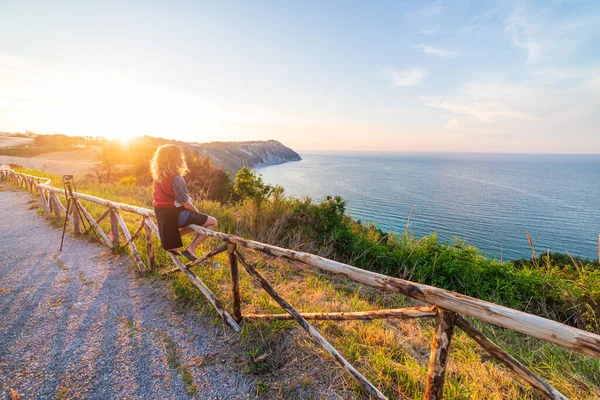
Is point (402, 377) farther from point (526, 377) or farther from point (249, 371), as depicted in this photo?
point (249, 371)

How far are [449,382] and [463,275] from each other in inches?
184

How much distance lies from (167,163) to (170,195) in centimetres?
48

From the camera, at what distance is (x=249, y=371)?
276 cm

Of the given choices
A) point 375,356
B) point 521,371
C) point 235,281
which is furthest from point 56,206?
point 521,371

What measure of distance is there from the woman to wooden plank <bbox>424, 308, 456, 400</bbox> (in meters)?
3.42

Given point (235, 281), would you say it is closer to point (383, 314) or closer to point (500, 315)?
point (383, 314)

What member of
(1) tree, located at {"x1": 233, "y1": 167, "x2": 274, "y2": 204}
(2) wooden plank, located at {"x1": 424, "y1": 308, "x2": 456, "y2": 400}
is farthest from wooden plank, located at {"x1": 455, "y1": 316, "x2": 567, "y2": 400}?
(1) tree, located at {"x1": 233, "y1": 167, "x2": 274, "y2": 204}

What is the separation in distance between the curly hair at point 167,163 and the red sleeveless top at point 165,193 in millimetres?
72

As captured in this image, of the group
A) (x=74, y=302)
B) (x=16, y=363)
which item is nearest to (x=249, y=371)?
(x=16, y=363)

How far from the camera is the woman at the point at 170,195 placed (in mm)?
3809

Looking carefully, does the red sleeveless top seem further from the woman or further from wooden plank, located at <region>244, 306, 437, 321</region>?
wooden plank, located at <region>244, 306, 437, 321</region>

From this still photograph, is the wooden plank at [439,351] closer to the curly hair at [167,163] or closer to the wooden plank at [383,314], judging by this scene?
the wooden plank at [383,314]

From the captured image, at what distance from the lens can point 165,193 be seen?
12.7 ft

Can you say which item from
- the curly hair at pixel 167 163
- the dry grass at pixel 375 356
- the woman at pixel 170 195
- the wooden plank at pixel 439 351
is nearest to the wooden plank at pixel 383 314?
the wooden plank at pixel 439 351
